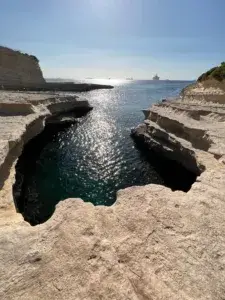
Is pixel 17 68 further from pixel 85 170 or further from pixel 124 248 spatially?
pixel 124 248

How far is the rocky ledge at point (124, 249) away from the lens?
721 centimetres

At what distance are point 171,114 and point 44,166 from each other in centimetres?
1746

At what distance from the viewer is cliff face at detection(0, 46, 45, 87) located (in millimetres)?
80312

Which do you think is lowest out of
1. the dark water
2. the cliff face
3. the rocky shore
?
the dark water

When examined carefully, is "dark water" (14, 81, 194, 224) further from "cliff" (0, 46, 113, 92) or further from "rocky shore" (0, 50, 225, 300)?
"cliff" (0, 46, 113, 92)

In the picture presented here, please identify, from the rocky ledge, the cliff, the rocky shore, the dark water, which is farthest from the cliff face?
the rocky ledge

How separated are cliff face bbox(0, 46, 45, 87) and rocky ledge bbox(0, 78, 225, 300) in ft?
255

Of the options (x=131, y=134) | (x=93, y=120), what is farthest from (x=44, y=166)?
(x=93, y=120)

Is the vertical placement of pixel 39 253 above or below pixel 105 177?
above

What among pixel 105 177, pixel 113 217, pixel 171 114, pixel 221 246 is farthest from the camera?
pixel 171 114

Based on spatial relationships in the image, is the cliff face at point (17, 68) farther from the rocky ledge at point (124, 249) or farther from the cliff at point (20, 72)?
the rocky ledge at point (124, 249)

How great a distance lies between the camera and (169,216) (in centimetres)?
1039

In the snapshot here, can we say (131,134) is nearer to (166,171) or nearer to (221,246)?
(166,171)

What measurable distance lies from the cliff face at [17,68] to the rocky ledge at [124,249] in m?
77.9
